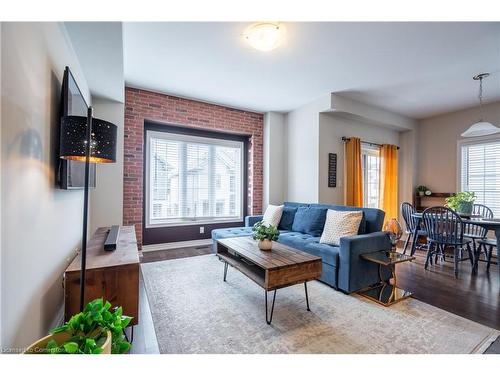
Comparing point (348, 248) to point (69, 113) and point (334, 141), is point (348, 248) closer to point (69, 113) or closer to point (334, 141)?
point (334, 141)

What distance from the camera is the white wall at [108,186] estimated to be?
A: 3.42 meters

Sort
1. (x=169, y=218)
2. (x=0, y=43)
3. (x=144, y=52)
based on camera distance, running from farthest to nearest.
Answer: (x=169, y=218) < (x=144, y=52) < (x=0, y=43)

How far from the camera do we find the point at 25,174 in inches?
48.3

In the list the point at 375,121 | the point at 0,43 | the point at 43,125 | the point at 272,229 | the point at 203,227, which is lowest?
the point at 203,227

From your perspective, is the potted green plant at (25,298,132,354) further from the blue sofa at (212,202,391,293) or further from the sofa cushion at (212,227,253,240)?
the sofa cushion at (212,227,253,240)

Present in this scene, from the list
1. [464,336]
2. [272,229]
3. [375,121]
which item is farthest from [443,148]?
[272,229]

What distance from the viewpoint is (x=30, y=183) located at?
129cm

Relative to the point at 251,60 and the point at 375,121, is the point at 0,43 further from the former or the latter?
the point at 375,121

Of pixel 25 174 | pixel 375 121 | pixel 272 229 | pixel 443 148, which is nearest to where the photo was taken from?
pixel 25 174

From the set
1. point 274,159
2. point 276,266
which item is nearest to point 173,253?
point 276,266

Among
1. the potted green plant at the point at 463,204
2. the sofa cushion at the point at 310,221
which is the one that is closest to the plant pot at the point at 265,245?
the sofa cushion at the point at 310,221

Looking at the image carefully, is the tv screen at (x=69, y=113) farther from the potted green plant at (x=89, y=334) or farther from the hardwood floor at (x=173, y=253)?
the hardwood floor at (x=173, y=253)

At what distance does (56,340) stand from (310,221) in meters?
3.08
